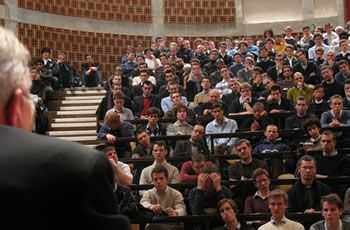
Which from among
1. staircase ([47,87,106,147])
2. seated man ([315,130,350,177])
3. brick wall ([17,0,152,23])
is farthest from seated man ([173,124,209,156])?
brick wall ([17,0,152,23])

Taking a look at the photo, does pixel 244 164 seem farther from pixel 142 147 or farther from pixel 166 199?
pixel 142 147

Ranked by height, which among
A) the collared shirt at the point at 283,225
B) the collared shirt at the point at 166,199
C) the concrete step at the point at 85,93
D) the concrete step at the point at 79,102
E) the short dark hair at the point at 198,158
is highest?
the concrete step at the point at 85,93

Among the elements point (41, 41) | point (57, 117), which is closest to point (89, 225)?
point (57, 117)

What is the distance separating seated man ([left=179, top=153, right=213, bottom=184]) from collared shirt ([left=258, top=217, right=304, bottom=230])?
144 cm

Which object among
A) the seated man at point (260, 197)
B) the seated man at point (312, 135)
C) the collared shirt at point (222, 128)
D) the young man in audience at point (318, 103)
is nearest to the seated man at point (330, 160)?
the seated man at point (312, 135)

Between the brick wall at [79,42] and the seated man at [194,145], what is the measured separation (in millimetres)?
10376

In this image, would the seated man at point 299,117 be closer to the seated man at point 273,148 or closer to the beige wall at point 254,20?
the seated man at point 273,148

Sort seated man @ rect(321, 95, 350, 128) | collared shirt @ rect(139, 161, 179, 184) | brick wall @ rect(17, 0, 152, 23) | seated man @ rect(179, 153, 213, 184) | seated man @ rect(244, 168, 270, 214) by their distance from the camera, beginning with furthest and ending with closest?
1. brick wall @ rect(17, 0, 152, 23)
2. seated man @ rect(321, 95, 350, 128)
3. collared shirt @ rect(139, 161, 179, 184)
4. seated man @ rect(179, 153, 213, 184)
5. seated man @ rect(244, 168, 270, 214)

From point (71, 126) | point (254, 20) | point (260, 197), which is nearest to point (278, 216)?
point (260, 197)

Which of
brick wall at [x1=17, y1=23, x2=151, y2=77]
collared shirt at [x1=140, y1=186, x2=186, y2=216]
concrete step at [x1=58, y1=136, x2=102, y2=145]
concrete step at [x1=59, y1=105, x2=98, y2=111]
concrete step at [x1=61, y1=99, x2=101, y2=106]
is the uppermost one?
brick wall at [x1=17, y1=23, x2=151, y2=77]

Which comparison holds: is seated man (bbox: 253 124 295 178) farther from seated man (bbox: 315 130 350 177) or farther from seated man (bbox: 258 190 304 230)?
seated man (bbox: 258 190 304 230)

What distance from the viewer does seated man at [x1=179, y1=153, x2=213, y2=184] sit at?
25.6ft

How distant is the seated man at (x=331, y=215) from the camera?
6.19 meters

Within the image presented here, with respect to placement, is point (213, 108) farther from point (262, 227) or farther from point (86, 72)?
point (86, 72)
